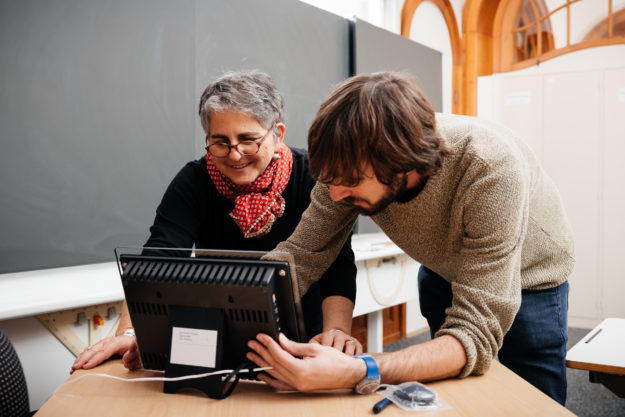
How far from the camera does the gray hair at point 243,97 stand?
4.02 feet

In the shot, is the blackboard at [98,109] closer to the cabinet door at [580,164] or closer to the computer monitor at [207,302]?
the computer monitor at [207,302]

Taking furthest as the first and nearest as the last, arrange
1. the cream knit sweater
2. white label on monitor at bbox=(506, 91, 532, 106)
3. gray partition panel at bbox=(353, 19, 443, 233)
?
white label on monitor at bbox=(506, 91, 532, 106) < gray partition panel at bbox=(353, 19, 443, 233) < the cream knit sweater

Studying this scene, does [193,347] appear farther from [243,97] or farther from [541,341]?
[541,341]

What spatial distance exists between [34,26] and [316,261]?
4.24ft

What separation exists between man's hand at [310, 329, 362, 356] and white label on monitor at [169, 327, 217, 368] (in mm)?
270

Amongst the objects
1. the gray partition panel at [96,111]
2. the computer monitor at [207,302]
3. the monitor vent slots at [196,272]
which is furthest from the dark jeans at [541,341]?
the gray partition panel at [96,111]

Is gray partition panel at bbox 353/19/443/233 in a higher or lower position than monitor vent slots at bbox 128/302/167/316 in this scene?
higher

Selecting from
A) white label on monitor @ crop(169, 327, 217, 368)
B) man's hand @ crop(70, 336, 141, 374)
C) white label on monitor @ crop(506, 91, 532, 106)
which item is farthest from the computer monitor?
white label on monitor @ crop(506, 91, 532, 106)

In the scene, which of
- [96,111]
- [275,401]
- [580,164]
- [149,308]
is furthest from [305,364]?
[580,164]

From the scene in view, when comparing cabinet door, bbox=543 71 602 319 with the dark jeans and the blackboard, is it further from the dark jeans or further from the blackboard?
the dark jeans

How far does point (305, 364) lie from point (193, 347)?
204mm

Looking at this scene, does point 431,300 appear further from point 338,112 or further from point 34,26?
point 34,26

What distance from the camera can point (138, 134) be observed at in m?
2.03

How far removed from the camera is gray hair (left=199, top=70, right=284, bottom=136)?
4.02 ft
